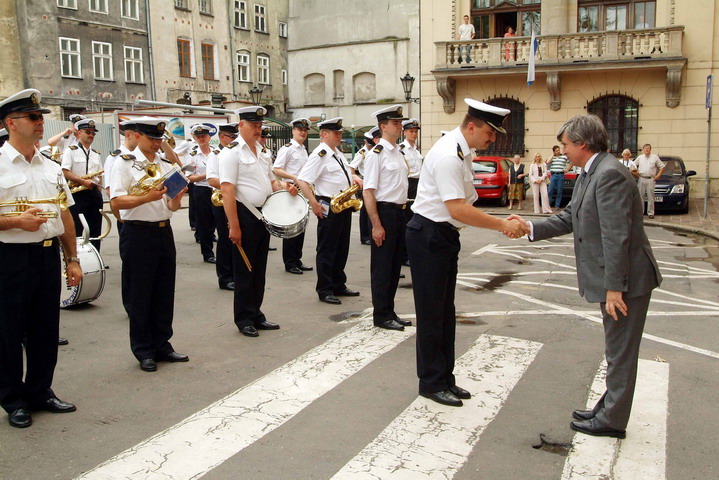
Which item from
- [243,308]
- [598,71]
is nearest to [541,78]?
[598,71]

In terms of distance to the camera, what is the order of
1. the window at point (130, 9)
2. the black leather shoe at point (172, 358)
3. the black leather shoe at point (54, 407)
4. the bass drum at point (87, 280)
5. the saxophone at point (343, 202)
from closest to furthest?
the black leather shoe at point (54, 407)
the black leather shoe at point (172, 358)
the bass drum at point (87, 280)
the saxophone at point (343, 202)
the window at point (130, 9)

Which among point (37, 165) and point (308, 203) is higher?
point (37, 165)

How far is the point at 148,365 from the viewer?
593 centimetres

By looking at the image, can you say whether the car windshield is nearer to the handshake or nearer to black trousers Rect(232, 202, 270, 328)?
black trousers Rect(232, 202, 270, 328)

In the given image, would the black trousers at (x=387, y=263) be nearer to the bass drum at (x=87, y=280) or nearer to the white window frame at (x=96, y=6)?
the bass drum at (x=87, y=280)

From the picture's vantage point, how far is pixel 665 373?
593 centimetres

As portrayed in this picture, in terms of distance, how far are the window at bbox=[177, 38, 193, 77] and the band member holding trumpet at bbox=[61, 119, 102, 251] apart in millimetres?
27571

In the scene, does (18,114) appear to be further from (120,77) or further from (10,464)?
(120,77)

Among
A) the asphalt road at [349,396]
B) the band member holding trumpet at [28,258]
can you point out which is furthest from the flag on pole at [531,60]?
the band member holding trumpet at [28,258]

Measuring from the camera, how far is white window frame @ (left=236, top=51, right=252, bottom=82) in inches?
1590

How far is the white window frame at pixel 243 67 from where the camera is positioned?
4039cm

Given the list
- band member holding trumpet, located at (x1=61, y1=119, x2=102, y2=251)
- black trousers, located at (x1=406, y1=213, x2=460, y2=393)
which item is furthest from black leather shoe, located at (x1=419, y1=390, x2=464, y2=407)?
band member holding trumpet, located at (x1=61, y1=119, x2=102, y2=251)

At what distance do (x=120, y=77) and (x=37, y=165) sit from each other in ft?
101

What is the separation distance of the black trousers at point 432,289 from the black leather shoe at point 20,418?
8.80 ft
